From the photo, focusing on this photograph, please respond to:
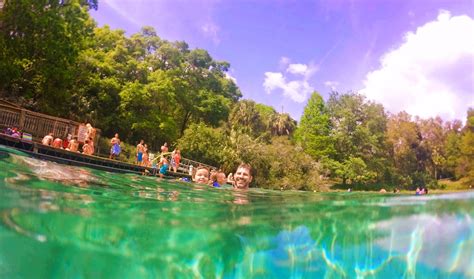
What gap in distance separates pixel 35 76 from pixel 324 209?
97.9 ft

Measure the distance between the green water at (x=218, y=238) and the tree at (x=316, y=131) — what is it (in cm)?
4901

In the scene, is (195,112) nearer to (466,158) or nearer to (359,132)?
(359,132)

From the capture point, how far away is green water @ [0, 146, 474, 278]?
6371 mm

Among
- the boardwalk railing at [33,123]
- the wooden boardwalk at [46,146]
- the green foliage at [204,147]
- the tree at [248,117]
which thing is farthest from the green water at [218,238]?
the tree at [248,117]

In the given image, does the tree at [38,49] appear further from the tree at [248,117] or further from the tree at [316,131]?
the tree at [316,131]

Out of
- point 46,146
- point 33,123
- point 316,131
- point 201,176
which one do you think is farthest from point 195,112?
point 201,176

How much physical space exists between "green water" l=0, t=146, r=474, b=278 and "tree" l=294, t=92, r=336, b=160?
4901cm

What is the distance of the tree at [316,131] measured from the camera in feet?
185

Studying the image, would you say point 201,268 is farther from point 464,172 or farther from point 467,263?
point 464,172

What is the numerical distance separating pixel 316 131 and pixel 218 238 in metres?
53.8

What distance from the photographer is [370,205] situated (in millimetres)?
7867

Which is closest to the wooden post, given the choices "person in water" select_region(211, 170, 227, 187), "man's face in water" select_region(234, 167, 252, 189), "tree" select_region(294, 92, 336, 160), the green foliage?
"person in water" select_region(211, 170, 227, 187)

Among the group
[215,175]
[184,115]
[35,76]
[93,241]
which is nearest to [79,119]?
[35,76]

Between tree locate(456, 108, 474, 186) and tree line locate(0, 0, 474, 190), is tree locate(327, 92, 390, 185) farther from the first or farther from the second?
tree locate(456, 108, 474, 186)
